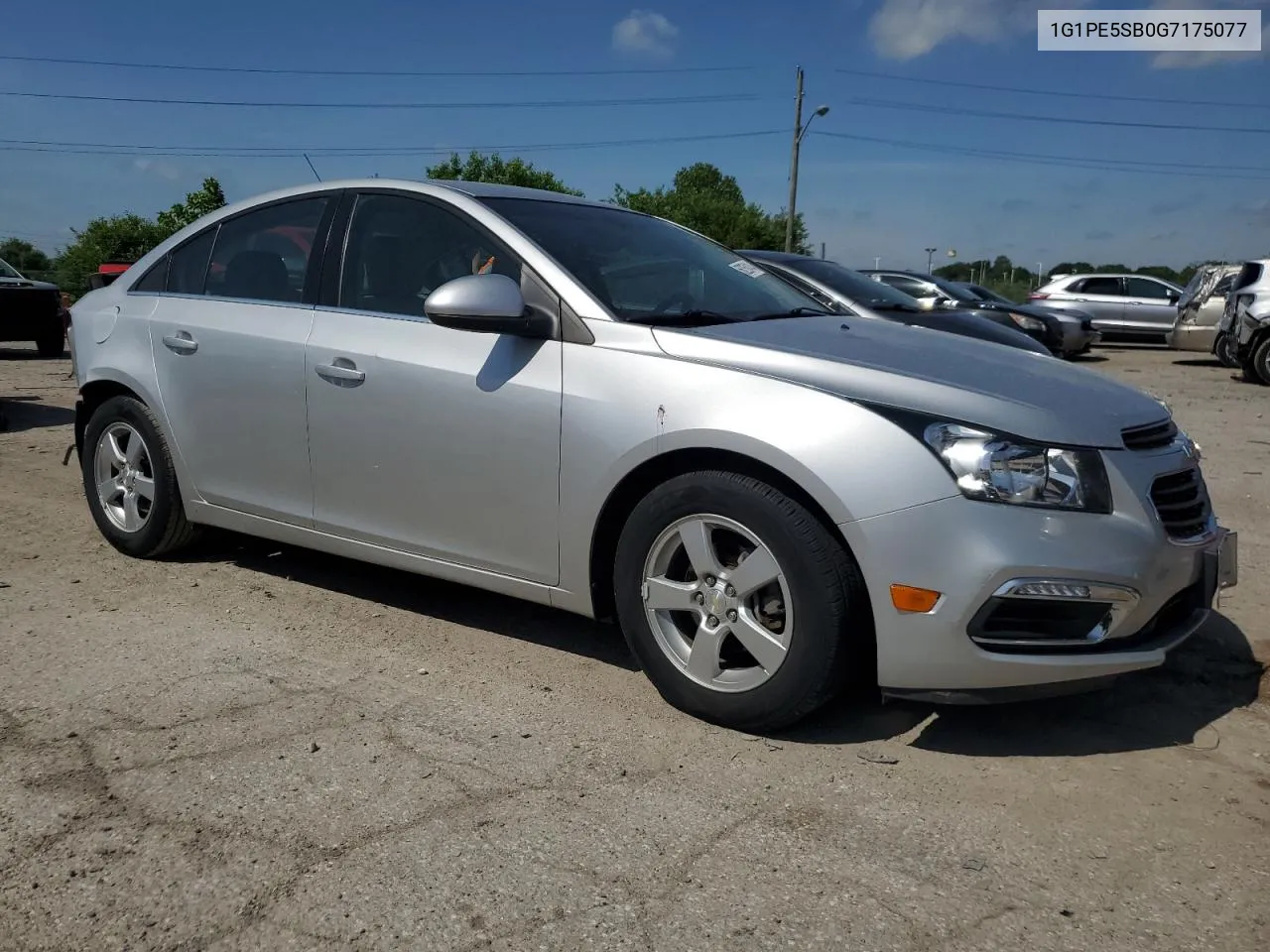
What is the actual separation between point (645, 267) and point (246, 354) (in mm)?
1615

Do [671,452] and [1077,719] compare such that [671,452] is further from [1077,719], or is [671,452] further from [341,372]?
[1077,719]

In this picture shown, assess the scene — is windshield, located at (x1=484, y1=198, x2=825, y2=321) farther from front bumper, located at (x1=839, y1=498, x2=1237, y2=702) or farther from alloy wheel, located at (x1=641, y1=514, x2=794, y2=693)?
front bumper, located at (x1=839, y1=498, x2=1237, y2=702)

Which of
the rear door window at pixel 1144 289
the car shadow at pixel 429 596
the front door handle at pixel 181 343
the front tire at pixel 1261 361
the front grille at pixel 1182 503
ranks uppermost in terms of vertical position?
the rear door window at pixel 1144 289

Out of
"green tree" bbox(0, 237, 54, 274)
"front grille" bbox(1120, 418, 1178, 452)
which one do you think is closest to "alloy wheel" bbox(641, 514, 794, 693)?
"front grille" bbox(1120, 418, 1178, 452)

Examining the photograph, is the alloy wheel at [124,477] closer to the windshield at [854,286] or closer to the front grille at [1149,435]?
the front grille at [1149,435]

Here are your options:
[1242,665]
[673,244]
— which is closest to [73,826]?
[673,244]

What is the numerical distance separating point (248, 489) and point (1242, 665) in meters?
3.75

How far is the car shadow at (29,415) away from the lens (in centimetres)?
899

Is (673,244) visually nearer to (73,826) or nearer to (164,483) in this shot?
(164,483)

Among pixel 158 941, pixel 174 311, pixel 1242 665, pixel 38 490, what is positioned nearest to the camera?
pixel 158 941

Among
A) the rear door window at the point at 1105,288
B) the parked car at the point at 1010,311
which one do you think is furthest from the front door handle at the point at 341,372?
the rear door window at the point at 1105,288

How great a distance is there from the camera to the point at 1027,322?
50.4ft

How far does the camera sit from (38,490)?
6.57 metres

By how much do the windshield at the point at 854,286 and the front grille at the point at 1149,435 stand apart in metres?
5.17
